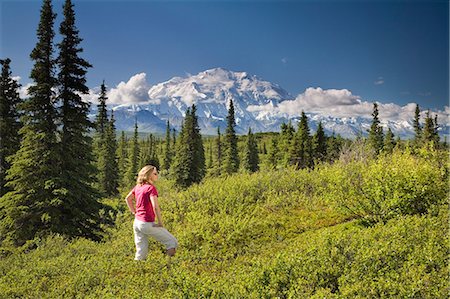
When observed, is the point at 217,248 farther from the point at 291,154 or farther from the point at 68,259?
the point at 291,154

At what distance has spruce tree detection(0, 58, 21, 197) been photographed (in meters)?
19.4

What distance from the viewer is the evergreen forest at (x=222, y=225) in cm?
Answer: 514

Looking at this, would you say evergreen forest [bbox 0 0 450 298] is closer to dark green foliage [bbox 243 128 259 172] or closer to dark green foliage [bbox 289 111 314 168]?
dark green foliage [bbox 289 111 314 168]

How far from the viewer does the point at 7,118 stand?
2027 cm

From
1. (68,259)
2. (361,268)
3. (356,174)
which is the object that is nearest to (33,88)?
(68,259)

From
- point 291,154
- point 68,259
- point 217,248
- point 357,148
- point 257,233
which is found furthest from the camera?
point 291,154

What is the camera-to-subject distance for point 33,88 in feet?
50.8

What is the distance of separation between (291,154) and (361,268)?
62244mm

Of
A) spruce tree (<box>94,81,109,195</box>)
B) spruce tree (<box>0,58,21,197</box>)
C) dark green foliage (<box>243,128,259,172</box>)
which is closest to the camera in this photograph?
spruce tree (<box>0,58,21,197</box>)

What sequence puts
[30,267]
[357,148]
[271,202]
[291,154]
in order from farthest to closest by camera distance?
[291,154] < [357,148] < [271,202] < [30,267]

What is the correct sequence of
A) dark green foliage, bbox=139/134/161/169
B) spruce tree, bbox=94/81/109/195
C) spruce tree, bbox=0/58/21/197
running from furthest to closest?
1. dark green foliage, bbox=139/134/161/169
2. spruce tree, bbox=94/81/109/195
3. spruce tree, bbox=0/58/21/197

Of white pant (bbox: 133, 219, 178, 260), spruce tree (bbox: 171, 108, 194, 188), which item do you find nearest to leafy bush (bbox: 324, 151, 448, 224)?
white pant (bbox: 133, 219, 178, 260)

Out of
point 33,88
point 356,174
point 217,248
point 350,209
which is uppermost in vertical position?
point 33,88

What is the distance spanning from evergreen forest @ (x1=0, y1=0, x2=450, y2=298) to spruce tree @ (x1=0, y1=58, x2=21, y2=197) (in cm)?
7
